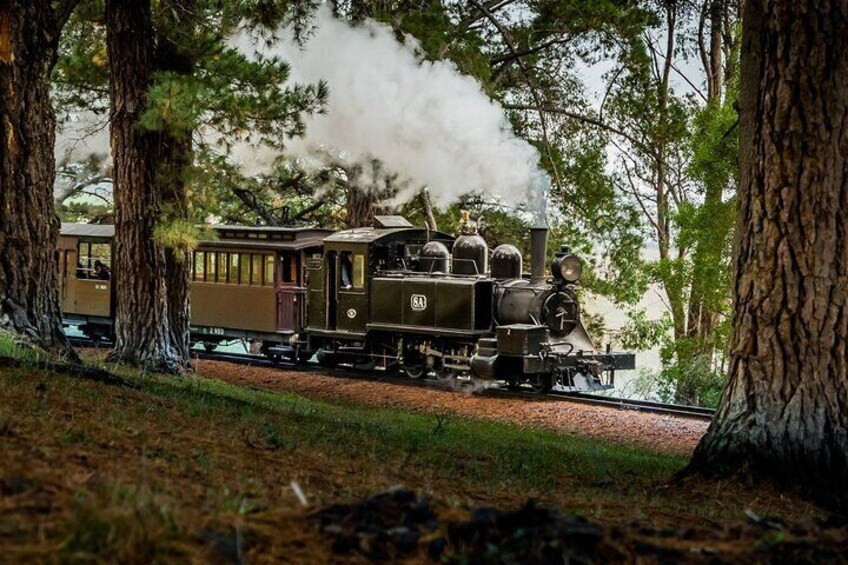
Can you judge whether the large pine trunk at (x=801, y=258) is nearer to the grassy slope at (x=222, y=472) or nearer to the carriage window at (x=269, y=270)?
the grassy slope at (x=222, y=472)

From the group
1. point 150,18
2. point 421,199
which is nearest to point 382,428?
point 150,18

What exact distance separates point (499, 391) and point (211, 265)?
24.5 feet

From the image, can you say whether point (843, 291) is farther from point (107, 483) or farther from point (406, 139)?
point (406, 139)

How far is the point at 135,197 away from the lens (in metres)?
14.5

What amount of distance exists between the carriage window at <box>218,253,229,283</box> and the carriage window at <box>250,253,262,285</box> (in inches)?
34.2

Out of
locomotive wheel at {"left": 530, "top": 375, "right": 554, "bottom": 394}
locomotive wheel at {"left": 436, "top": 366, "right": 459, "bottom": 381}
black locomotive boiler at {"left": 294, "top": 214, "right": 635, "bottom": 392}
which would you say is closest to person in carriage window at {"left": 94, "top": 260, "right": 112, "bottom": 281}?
black locomotive boiler at {"left": 294, "top": 214, "right": 635, "bottom": 392}

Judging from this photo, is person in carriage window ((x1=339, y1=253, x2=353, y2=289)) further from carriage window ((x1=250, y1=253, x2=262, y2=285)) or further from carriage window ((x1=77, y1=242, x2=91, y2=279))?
carriage window ((x1=77, y1=242, x2=91, y2=279))

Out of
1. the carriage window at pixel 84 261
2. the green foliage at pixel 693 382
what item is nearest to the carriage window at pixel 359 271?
the green foliage at pixel 693 382

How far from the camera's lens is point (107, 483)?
12.9 feet

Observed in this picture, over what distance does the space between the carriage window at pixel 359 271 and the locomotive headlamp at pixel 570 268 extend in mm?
3511

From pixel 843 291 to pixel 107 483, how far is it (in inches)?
209

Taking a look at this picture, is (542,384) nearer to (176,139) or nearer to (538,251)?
(538,251)

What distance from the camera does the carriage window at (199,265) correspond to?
70.6ft

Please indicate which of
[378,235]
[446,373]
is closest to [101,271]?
[378,235]
